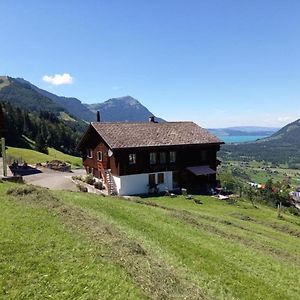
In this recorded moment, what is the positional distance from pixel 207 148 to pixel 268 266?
108ft

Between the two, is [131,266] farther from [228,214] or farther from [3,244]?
[228,214]

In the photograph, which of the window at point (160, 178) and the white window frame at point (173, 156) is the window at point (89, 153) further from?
the white window frame at point (173, 156)

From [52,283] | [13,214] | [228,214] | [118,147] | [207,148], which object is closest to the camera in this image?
[52,283]

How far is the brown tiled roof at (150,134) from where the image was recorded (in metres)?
44.3

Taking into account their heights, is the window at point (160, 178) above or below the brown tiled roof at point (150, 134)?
below

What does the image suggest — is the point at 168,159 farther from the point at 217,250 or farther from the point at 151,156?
the point at 217,250

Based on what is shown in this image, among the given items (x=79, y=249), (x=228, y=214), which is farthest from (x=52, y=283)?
(x=228, y=214)

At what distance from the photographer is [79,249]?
13.4 m

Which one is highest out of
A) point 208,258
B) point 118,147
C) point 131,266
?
point 118,147

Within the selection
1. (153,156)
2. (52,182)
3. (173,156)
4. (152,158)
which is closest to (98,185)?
(52,182)

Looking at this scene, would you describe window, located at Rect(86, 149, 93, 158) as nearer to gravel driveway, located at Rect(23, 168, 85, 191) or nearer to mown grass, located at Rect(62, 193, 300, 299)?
gravel driveway, located at Rect(23, 168, 85, 191)

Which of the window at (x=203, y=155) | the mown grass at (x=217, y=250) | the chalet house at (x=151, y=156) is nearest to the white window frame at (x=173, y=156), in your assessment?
the chalet house at (x=151, y=156)

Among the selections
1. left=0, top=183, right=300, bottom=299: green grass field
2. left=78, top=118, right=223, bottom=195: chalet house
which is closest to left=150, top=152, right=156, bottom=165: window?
left=78, top=118, right=223, bottom=195: chalet house

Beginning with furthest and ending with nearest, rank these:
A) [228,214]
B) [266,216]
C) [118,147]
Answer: [118,147], [266,216], [228,214]
